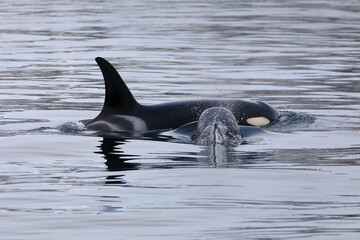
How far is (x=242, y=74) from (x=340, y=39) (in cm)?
1005

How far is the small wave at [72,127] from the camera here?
13175 millimetres

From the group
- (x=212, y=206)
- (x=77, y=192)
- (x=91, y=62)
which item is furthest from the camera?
(x=91, y=62)

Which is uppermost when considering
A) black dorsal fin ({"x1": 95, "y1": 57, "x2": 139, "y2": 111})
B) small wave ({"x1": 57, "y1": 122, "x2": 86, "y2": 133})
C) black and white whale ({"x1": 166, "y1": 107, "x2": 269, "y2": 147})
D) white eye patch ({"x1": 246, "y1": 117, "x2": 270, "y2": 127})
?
black dorsal fin ({"x1": 95, "y1": 57, "x2": 139, "y2": 111})

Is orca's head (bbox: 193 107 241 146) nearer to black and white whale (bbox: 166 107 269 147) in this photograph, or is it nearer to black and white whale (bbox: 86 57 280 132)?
black and white whale (bbox: 166 107 269 147)

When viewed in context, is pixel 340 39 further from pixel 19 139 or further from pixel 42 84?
pixel 19 139

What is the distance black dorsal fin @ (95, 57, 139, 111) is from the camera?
12.9 meters

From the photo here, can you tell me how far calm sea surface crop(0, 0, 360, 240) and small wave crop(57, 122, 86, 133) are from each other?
12 centimetres

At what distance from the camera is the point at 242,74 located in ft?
69.0

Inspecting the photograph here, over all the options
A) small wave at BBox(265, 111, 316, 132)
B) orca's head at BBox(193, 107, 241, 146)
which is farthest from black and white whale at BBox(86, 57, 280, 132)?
orca's head at BBox(193, 107, 241, 146)

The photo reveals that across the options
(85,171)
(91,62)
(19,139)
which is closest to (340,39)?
(91,62)

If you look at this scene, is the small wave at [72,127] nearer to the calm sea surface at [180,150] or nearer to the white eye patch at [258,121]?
the calm sea surface at [180,150]

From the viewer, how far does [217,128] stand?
12.0m

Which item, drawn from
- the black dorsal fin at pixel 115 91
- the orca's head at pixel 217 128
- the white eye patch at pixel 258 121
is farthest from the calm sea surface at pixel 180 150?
the black dorsal fin at pixel 115 91

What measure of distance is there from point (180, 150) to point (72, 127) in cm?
244
